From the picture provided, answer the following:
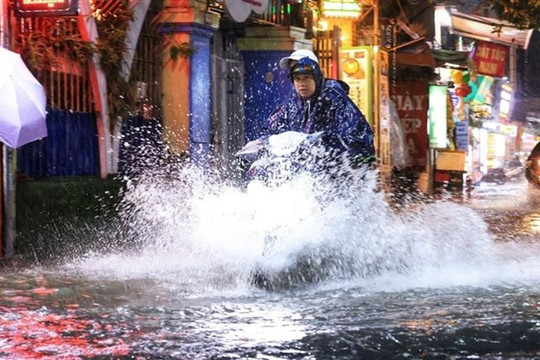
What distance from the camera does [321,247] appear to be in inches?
284

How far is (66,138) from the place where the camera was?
493 inches

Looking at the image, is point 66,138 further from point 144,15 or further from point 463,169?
point 463,169

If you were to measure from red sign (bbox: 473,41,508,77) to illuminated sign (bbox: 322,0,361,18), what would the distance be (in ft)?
41.7

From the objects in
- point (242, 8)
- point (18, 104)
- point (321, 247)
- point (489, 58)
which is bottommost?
point (321, 247)

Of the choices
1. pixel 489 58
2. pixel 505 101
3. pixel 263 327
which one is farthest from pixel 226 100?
pixel 505 101

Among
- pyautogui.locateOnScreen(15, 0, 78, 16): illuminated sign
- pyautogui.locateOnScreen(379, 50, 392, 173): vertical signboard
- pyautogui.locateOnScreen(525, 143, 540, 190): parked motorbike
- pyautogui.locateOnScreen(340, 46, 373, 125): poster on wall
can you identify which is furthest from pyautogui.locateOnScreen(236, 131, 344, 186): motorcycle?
pyautogui.locateOnScreen(525, 143, 540, 190): parked motorbike

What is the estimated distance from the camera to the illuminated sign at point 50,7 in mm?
10570

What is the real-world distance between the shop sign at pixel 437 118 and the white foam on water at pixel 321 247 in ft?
48.3

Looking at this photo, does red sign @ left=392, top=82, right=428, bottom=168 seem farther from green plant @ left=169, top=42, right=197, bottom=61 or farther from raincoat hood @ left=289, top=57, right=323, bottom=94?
raincoat hood @ left=289, top=57, right=323, bottom=94

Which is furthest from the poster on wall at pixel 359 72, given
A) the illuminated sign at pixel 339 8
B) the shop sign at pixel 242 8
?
the shop sign at pixel 242 8

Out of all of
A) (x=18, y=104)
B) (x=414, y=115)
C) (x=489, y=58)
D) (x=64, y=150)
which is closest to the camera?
(x=18, y=104)

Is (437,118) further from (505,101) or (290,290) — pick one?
(505,101)

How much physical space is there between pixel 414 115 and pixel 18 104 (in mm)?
15613

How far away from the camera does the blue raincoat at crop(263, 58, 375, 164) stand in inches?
303
